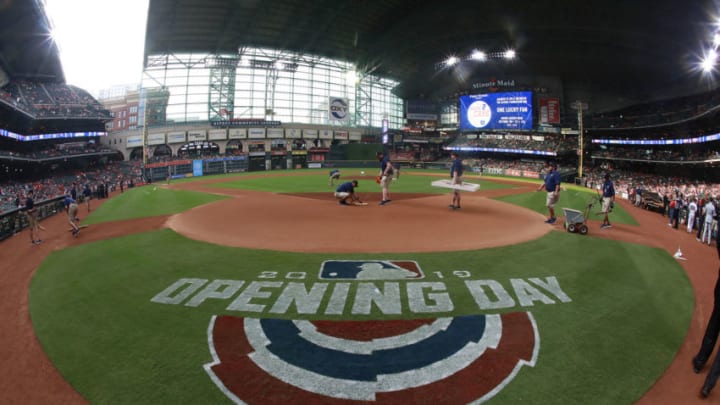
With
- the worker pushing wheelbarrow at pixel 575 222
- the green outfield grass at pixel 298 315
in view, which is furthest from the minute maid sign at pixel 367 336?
the worker pushing wheelbarrow at pixel 575 222

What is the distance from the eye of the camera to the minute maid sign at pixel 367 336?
4.09 m

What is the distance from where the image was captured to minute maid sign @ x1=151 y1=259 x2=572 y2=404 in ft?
13.4

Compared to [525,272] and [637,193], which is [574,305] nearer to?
[525,272]

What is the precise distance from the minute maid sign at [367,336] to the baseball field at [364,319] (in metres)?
0.03

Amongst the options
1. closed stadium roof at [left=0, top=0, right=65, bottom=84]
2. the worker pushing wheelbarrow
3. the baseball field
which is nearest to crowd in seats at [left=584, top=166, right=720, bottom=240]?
the worker pushing wheelbarrow

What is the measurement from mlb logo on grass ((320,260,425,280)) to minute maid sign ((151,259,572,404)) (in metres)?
0.06

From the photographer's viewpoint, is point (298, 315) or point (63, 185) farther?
point (63, 185)

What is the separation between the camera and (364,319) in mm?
5695

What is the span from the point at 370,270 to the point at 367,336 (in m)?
2.96

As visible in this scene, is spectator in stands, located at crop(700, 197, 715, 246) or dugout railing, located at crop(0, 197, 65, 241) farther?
dugout railing, located at crop(0, 197, 65, 241)

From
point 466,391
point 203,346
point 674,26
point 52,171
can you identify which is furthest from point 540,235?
point 52,171

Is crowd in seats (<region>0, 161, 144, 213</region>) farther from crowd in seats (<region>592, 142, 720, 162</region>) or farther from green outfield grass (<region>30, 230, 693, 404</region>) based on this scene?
crowd in seats (<region>592, 142, 720, 162</region>)

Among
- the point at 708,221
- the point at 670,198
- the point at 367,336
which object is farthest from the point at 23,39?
the point at 670,198

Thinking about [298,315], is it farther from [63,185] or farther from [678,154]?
[678,154]
